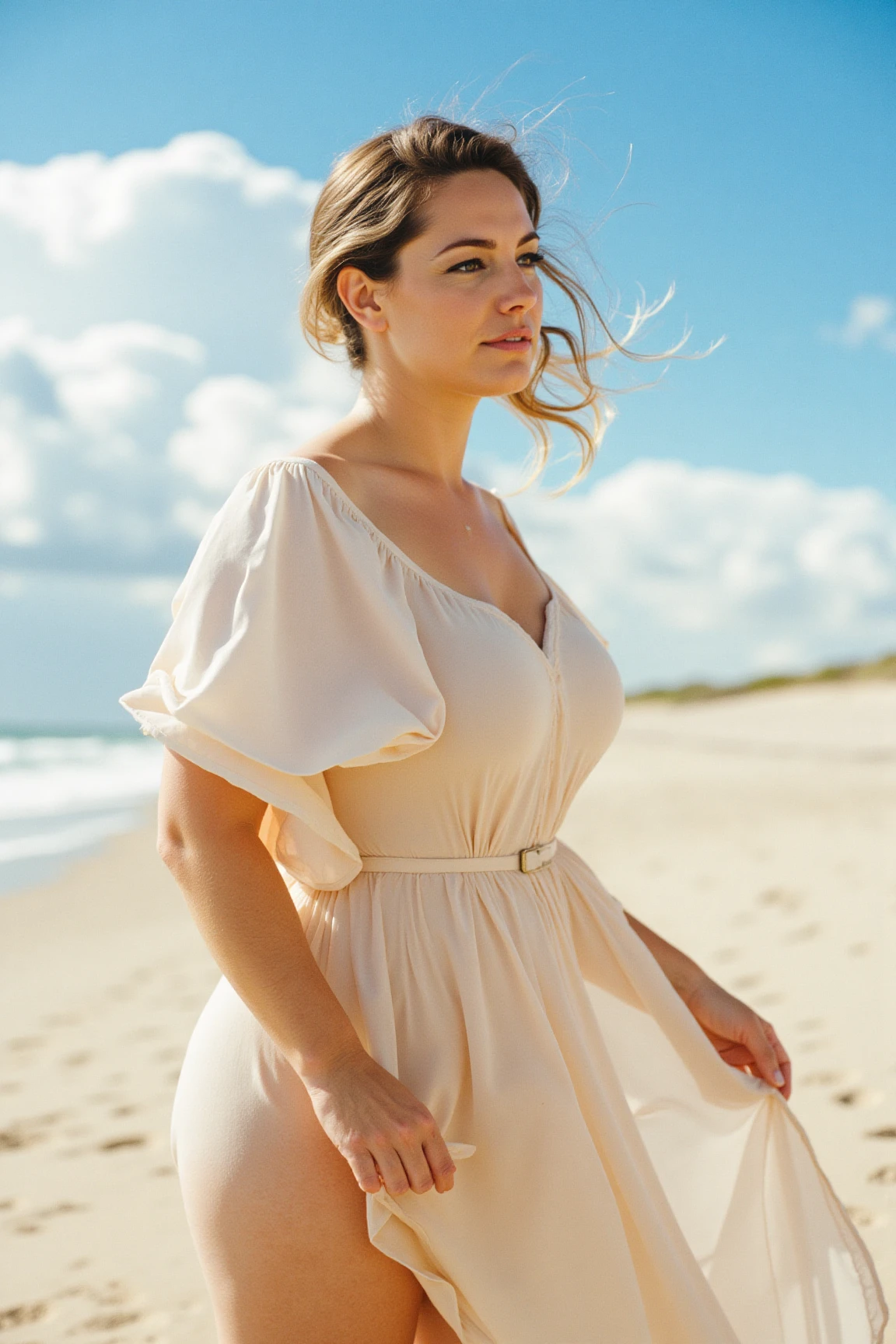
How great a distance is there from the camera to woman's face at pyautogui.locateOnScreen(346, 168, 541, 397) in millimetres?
1842

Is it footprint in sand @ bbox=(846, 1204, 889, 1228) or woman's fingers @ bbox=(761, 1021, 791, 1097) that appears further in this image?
footprint in sand @ bbox=(846, 1204, 889, 1228)

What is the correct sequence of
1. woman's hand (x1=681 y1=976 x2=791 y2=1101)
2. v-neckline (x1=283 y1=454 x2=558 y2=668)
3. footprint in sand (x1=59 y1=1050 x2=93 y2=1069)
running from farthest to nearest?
footprint in sand (x1=59 y1=1050 x2=93 y2=1069)
woman's hand (x1=681 y1=976 x2=791 y2=1101)
v-neckline (x1=283 y1=454 x2=558 y2=668)

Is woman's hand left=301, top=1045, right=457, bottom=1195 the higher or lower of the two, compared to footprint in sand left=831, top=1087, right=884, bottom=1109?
higher

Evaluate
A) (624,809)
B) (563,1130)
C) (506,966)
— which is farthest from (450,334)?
(624,809)

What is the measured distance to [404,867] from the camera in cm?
175

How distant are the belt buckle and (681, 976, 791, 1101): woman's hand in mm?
505

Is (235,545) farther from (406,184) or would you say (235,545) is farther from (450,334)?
(406,184)

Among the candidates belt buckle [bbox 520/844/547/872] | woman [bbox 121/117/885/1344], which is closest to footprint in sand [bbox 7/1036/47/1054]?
woman [bbox 121/117/885/1344]

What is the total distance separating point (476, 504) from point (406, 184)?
546 millimetres

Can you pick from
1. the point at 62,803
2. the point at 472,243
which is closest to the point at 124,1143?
the point at 472,243

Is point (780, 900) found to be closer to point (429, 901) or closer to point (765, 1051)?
point (765, 1051)

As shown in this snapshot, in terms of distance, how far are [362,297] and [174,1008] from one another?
472cm

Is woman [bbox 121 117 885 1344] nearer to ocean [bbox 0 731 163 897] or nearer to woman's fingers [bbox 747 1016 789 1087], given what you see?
woman's fingers [bbox 747 1016 789 1087]

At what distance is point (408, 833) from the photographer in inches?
68.6
